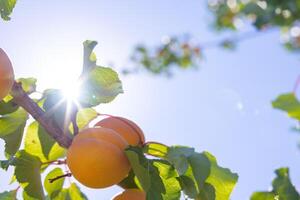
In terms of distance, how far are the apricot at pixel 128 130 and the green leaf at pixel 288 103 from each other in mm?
254

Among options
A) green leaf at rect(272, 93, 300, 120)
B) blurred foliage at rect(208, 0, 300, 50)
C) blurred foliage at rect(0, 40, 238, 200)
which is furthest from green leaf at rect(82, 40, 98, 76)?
blurred foliage at rect(208, 0, 300, 50)

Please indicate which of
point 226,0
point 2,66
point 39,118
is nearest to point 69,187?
point 39,118

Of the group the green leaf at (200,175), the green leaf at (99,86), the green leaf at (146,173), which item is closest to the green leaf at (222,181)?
the green leaf at (200,175)

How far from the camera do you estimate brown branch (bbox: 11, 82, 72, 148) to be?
0.91 m

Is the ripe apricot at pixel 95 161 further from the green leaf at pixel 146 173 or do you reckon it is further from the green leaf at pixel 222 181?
the green leaf at pixel 222 181

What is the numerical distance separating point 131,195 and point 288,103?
320 mm

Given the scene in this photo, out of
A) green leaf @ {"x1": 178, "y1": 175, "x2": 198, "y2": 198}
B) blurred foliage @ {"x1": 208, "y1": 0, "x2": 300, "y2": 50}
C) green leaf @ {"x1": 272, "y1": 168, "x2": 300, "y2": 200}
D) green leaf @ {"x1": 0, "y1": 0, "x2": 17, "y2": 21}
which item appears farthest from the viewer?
blurred foliage @ {"x1": 208, "y1": 0, "x2": 300, "y2": 50}

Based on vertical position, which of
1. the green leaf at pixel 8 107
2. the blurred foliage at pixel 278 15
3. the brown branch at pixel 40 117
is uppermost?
the blurred foliage at pixel 278 15

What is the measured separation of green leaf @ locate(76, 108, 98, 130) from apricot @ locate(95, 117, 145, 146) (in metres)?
0.08

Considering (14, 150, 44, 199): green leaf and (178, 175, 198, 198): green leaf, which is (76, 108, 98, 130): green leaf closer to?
(14, 150, 44, 199): green leaf

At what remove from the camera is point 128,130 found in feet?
3.19

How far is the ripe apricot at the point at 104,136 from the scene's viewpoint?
886 mm

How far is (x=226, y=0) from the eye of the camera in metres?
3.46

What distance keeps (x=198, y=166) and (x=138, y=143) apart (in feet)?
0.53
